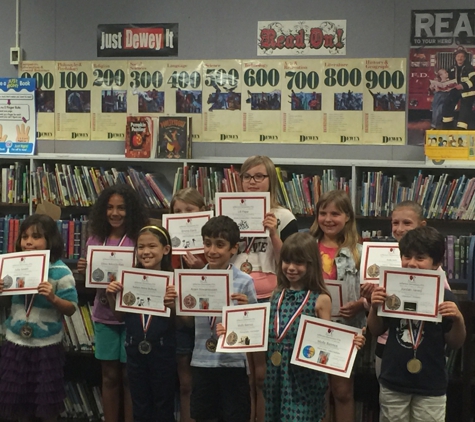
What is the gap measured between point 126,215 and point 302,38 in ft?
7.78

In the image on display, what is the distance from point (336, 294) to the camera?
3.64 m

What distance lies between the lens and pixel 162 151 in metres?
5.66

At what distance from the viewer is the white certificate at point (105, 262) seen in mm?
3904

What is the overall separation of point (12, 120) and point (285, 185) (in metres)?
2.22

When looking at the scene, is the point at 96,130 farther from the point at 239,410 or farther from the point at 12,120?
the point at 239,410

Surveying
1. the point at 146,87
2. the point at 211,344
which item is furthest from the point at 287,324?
the point at 146,87

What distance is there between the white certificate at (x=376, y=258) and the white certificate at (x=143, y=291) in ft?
3.14

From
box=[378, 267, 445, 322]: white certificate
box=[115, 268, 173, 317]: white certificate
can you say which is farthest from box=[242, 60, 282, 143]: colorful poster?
box=[378, 267, 445, 322]: white certificate

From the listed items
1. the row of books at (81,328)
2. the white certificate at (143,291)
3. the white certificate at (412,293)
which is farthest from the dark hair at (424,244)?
the row of books at (81,328)

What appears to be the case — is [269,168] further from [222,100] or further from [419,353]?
[222,100]

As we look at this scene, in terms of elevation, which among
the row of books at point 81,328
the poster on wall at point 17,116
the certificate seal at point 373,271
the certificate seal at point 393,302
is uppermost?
the poster on wall at point 17,116

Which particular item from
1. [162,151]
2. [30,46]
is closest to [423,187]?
[162,151]

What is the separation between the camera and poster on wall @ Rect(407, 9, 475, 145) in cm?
545

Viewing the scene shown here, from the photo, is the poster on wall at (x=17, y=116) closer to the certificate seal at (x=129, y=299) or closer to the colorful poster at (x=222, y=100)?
the colorful poster at (x=222, y=100)
